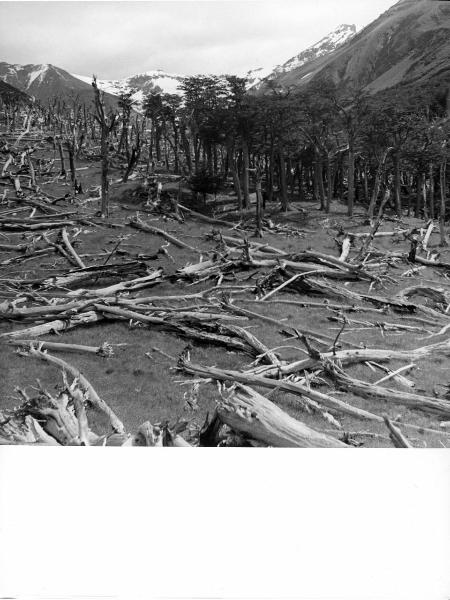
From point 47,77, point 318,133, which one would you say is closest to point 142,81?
point 47,77

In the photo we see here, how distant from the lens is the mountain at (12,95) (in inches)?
1747

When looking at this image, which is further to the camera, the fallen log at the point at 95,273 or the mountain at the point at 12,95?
the mountain at the point at 12,95

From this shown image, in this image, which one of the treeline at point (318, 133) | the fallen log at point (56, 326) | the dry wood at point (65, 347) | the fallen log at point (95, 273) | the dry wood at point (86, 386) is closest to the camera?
the dry wood at point (86, 386)

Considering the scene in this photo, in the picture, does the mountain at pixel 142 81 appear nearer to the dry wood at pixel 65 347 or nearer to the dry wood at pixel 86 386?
the dry wood at pixel 65 347

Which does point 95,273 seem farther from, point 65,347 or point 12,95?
point 12,95

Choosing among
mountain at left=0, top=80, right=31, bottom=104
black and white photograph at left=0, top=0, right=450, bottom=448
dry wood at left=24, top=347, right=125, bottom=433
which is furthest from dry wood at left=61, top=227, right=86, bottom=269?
mountain at left=0, top=80, right=31, bottom=104

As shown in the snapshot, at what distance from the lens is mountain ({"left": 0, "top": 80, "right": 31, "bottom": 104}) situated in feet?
146

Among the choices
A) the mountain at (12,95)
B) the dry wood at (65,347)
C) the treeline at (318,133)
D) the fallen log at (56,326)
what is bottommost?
the dry wood at (65,347)

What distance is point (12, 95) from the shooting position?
152 ft

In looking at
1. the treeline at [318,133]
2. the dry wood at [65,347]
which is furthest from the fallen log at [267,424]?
the treeline at [318,133]

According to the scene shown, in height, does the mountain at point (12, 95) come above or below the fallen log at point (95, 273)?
above
